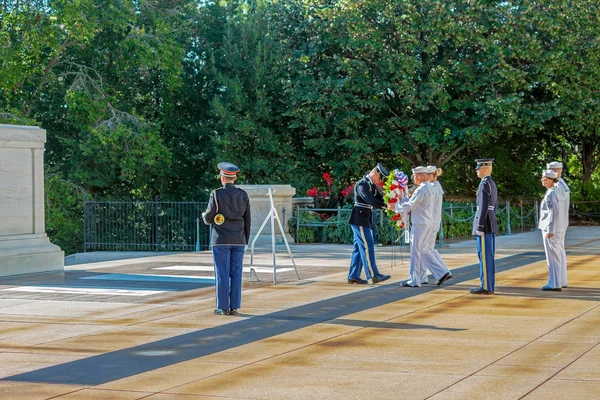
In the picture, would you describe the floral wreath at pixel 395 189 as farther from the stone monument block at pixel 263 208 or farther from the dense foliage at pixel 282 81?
A: the dense foliage at pixel 282 81

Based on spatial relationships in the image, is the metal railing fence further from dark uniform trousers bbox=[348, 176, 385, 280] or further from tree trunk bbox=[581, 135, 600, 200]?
tree trunk bbox=[581, 135, 600, 200]

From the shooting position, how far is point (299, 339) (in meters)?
9.50

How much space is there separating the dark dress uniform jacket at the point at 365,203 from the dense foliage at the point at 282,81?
15.7m

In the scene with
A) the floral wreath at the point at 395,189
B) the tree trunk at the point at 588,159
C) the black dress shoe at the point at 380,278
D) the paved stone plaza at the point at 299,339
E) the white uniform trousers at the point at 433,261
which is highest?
the tree trunk at the point at 588,159

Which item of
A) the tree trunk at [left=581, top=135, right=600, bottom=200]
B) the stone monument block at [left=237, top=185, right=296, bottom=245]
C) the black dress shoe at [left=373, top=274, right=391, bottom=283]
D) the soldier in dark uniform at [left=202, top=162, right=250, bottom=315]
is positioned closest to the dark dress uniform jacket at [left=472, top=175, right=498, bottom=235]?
the black dress shoe at [left=373, top=274, right=391, bottom=283]

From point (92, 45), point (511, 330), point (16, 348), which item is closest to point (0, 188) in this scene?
point (16, 348)

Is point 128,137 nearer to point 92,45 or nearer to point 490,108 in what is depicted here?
point 92,45

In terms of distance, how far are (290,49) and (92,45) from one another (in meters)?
6.70

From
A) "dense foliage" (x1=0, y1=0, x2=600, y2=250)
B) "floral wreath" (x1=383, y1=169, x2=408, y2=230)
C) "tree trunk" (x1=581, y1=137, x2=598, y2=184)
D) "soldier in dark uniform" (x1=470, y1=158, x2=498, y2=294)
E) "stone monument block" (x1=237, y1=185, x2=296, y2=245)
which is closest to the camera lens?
"soldier in dark uniform" (x1=470, y1=158, x2=498, y2=294)

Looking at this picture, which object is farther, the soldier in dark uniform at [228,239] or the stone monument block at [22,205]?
the stone monument block at [22,205]

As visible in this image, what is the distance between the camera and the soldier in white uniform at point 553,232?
44.3 ft

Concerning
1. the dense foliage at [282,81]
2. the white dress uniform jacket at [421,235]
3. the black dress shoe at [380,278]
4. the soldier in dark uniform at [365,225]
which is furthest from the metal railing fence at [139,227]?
the white dress uniform jacket at [421,235]

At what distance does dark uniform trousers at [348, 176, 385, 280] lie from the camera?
47.5 ft

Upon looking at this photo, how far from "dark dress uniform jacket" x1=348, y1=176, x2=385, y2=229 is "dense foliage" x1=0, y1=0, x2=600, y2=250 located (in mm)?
15690
